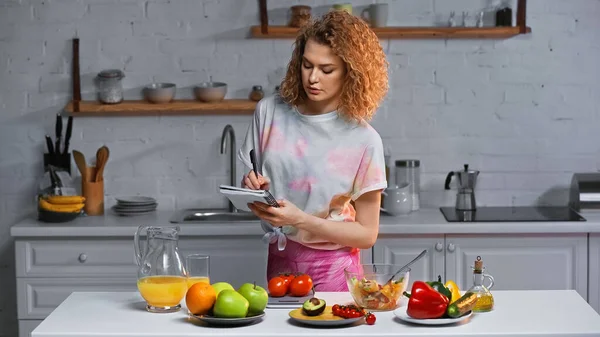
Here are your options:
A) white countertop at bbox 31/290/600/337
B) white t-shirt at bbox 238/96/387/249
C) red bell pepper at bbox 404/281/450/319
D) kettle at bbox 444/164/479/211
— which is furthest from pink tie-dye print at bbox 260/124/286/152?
kettle at bbox 444/164/479/211

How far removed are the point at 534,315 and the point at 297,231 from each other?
836mm

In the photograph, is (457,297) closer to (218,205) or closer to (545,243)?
(545,243)

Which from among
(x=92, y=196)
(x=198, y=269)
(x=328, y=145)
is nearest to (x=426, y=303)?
(x=198, y=269)

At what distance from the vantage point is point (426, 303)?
258 cm

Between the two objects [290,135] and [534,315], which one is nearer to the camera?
[534,315]

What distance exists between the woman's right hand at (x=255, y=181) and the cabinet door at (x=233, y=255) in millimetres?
1354

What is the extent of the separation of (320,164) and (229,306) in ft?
2.44

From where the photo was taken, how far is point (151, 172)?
192 inches

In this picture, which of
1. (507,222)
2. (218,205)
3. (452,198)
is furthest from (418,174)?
(218,205)

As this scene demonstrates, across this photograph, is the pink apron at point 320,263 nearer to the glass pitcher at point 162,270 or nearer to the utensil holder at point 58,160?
the glass pitcher at point 162,270

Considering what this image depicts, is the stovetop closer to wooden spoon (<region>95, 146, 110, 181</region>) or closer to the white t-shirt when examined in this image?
the white t-shirt

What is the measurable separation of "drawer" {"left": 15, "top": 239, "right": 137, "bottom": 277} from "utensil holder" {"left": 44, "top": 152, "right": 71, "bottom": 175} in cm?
49

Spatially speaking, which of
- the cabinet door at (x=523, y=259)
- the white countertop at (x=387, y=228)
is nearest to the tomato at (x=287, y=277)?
the white countertop at (x=387, y=228)

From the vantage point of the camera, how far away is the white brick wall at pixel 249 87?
479cm
